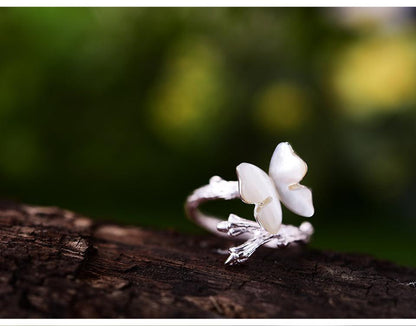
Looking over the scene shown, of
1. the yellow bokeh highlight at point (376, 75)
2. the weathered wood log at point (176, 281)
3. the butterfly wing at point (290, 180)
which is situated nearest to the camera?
the weathered wood log at point (176, 281)

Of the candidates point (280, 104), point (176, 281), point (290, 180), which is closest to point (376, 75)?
point (280, 104)

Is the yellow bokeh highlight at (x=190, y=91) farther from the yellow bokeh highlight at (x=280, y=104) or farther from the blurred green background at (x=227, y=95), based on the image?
the yellow bokeh highlight at (x=280, y=104)

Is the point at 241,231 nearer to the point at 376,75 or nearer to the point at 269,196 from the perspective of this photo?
the point at 269,196

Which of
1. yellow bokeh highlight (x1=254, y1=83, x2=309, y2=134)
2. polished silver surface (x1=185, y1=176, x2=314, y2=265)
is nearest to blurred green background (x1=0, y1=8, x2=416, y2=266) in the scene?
yellow bokeh highlight (x1=254, y1=83, x2=309, y2=134)

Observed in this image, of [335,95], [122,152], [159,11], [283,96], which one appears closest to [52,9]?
[159,11]

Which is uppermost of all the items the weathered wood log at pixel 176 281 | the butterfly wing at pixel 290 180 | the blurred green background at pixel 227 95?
the blurred green background at pixel 227 95

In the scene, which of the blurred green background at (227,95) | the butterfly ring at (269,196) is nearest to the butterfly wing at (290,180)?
the butterfly ring at (269,196)

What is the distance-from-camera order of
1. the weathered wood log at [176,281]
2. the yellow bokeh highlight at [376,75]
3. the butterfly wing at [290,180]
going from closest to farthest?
1. the weathered wood log at [176,281]
2. the butterfly wing at [290,180]
3. the yellow bokeh highlight at [376,75]
